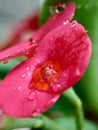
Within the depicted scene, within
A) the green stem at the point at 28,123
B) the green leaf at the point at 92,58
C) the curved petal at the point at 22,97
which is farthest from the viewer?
the green leaf at the point at 92,58

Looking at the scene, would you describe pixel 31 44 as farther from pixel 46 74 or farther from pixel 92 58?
pixel 92 58

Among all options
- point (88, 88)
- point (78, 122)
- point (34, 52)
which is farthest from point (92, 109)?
point (34, 52)

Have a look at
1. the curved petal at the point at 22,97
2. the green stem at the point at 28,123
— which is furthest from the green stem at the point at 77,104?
the curved petal at the point at 22,97

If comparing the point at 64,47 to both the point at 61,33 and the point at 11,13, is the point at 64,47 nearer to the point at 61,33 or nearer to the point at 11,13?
the point at 61,33

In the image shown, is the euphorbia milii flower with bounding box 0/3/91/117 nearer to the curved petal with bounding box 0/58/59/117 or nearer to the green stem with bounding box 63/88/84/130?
the curved petal with bounding box 0/58/59/117

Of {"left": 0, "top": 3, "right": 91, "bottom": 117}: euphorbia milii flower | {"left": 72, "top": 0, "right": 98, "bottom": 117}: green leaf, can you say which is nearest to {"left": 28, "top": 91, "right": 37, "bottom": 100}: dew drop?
{"left": 0, "top": 3, "right": 91, "bottom": 117}: euphorbia milii flower

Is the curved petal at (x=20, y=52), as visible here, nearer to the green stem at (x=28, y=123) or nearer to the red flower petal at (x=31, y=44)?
the red flower petal at (x=31, y=44)

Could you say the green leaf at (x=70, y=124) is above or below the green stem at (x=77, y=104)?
above
